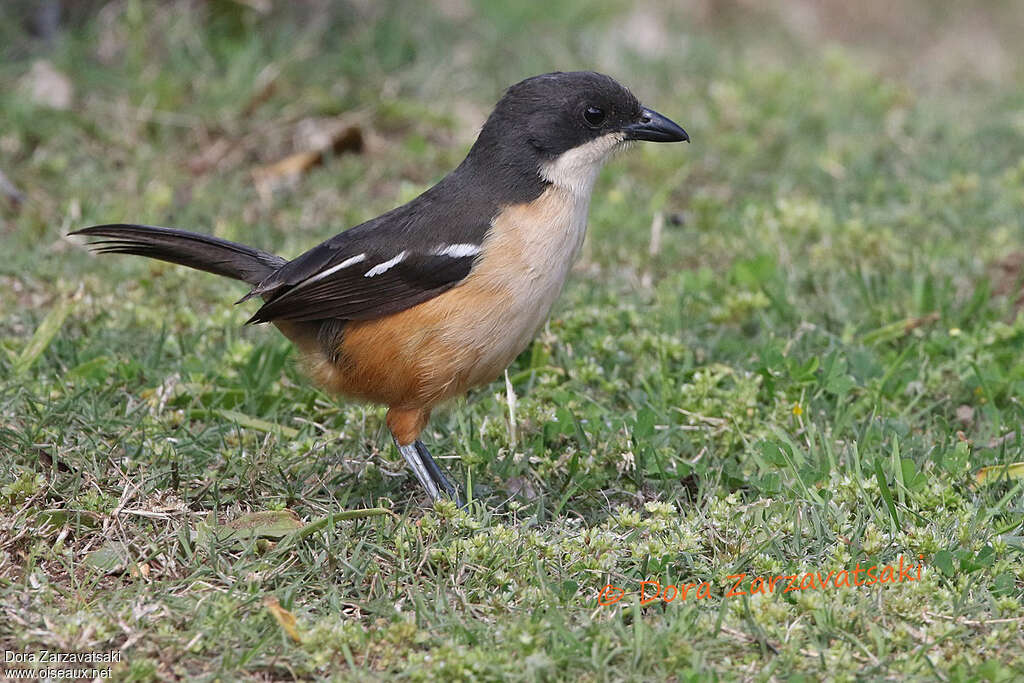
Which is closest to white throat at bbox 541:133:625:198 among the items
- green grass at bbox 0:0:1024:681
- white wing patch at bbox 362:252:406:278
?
white wing patch at bbox 362:252:406:278

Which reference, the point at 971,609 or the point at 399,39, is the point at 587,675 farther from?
the point at 399,39

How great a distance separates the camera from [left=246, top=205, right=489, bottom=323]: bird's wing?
4.66 meters

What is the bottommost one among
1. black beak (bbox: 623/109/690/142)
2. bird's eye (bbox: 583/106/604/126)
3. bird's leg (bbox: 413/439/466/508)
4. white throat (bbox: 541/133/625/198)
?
bird's leg (bbox: 413/439/466/508)

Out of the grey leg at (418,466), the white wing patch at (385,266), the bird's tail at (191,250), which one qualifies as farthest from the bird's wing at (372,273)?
the grey leg at (418,466)

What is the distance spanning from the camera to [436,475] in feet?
15.7

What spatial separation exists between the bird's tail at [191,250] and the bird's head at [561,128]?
38.8 inches

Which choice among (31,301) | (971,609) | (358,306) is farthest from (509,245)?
(31,301)

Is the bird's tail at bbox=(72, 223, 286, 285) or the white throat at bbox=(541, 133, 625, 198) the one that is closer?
the white throat at bbox=(541, 133, 625, 198)

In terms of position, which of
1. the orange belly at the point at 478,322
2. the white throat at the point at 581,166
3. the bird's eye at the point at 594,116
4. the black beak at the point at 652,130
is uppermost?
the bird's eye at the point at 594,116

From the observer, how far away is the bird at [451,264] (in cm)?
459

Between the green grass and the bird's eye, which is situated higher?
the bird's eye

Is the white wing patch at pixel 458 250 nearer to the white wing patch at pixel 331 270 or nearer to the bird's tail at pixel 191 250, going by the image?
the white wing patch at pixel 331 270

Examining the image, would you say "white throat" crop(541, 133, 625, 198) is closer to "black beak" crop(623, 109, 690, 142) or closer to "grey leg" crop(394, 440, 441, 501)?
"black beak" crop(623, 109, 690, 142)

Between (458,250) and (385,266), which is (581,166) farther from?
(385,266)
